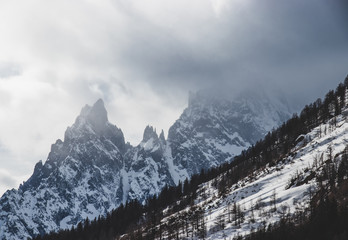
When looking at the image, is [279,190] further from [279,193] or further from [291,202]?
[291,202]

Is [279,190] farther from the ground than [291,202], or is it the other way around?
[279,190]

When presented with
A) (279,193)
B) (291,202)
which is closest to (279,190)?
(279,193)

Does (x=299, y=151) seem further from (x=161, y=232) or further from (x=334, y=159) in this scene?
(x=161, y=232)

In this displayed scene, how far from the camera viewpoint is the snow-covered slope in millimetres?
130875

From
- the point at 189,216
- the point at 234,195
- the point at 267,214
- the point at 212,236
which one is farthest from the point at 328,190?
the point at 189,216

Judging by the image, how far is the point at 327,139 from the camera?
549 ft

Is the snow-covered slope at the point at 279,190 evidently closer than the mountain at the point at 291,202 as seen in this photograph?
No

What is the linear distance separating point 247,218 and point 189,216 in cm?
4238

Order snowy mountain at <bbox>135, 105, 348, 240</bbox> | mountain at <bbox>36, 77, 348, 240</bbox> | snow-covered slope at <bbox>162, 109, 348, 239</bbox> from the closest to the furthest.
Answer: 1. mountain at <bbox>36, 77, 348, 240</bbox>
2. snowy mountain at <bbox>135, 105, 348, 240</bbox>
3. snow-covered slope at <bbox>162, 109, 348, 239</bbox>

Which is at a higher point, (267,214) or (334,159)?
(334,159)

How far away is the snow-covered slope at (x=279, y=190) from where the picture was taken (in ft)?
429

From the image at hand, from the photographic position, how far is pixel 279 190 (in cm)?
14525

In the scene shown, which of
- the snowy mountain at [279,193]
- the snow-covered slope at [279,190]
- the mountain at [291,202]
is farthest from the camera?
the snow-covered slope at [279,190]

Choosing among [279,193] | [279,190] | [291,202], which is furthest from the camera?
[279,190]
